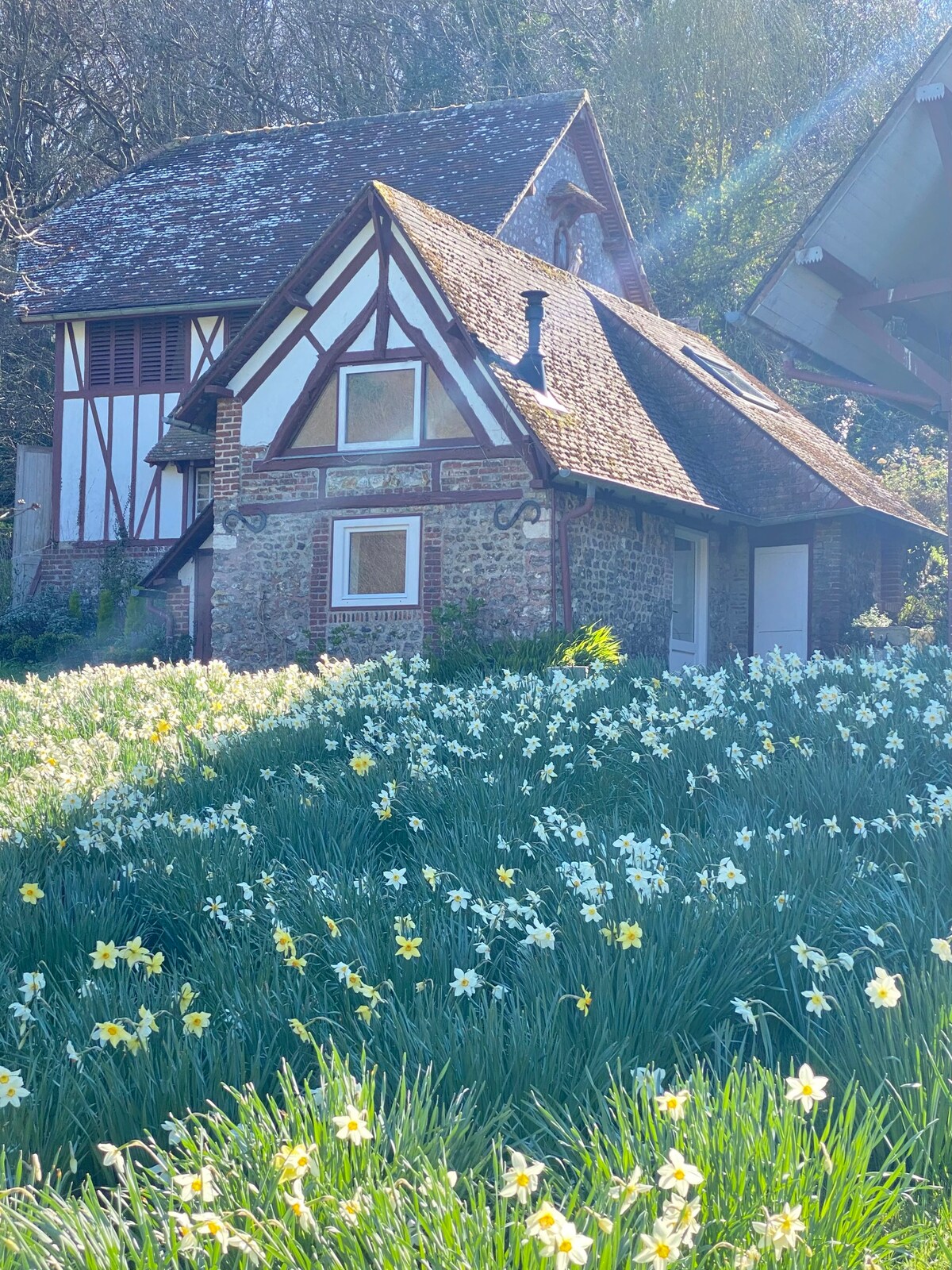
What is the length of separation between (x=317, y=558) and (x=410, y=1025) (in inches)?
534

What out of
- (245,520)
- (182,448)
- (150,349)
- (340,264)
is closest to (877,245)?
(340,264)

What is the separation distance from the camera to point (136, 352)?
2378 cm

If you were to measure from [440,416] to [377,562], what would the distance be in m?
1.88

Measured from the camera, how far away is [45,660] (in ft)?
72.0

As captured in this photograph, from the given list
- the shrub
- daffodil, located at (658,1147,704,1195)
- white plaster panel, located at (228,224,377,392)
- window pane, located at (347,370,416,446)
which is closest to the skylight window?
window pane, located at (347,370,416,446)

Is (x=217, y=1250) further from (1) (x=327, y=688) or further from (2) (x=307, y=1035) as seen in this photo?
(1) (x=327, y=688)

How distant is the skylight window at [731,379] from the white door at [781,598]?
3299 millimetres

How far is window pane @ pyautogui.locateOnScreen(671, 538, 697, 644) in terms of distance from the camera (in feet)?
63.6

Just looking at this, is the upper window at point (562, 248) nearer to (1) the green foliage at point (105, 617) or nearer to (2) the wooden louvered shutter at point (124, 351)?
(2) the wooden louvered shutter at point (124, 351)

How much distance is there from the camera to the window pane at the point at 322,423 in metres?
17.5

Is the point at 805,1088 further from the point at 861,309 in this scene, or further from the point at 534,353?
the point at 534,353

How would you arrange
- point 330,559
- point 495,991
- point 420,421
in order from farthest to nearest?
point 330,559, point 420,421, point 495,991

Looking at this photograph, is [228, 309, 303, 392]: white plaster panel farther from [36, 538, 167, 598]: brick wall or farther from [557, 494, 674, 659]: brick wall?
[36, 538, 167, 598]: brick wall

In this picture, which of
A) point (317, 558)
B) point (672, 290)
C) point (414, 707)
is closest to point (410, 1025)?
point (414, 707)
